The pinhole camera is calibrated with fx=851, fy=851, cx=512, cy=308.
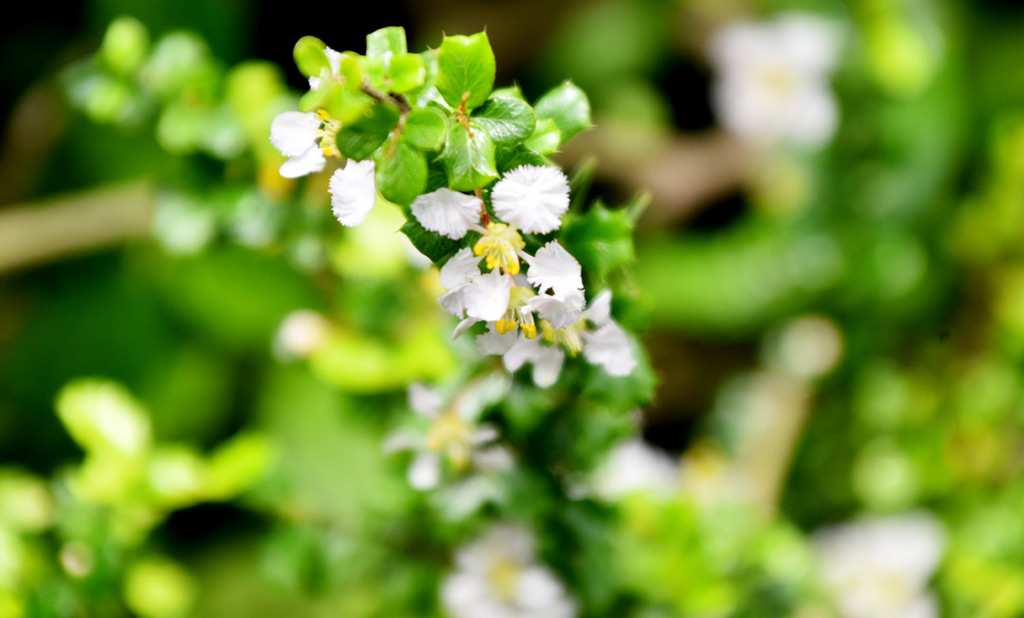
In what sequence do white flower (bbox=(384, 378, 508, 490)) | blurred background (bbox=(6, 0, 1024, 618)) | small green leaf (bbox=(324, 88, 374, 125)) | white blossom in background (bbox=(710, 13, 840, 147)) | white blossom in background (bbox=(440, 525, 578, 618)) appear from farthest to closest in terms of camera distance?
white blossom in background (bbox=(710, 13, 840, 147)) < blurred background (bbox=(6, 0, 1024, 618)) < white blossom in background (bbox=(440, 525, 578, 618)) < white flower (bbox=(384, 378, 508, 490)) < small green leaf (bbox=(324, 88, 374, 125))

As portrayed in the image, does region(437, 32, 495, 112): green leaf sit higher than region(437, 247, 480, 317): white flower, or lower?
higher

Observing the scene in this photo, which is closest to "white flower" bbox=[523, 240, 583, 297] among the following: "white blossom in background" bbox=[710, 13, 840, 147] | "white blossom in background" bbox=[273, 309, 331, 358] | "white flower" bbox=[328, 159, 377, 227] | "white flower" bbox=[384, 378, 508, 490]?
"white flower" bbox=[328, 159, 377, 227]

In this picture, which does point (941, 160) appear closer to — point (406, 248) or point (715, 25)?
point (715, 25)

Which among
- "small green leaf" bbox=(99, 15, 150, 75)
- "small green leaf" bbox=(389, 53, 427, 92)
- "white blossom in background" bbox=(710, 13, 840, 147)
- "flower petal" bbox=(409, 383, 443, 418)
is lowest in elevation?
"small green leaf" bbox=(389, 53, 427, 92)

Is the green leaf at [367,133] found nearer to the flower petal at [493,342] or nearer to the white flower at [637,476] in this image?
the flower petal at [493,342]

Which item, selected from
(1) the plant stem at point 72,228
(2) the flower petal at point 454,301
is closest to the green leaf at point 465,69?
(2) the flower petal at point 454,301

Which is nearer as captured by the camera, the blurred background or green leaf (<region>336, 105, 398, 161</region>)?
green leaf (<region>336, 105, 398, 161</region>)

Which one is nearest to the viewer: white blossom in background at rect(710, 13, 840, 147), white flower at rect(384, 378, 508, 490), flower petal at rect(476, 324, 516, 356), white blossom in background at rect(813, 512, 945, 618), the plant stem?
flower petal at rect(476, 324, 516, 356)

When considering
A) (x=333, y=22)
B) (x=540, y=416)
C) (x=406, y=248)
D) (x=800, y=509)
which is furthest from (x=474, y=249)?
(x=333, y=22)

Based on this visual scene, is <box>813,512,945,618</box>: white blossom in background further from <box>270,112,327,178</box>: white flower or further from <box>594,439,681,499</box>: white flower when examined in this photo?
Answer: <box>270,112,327,178</box>: white flower
